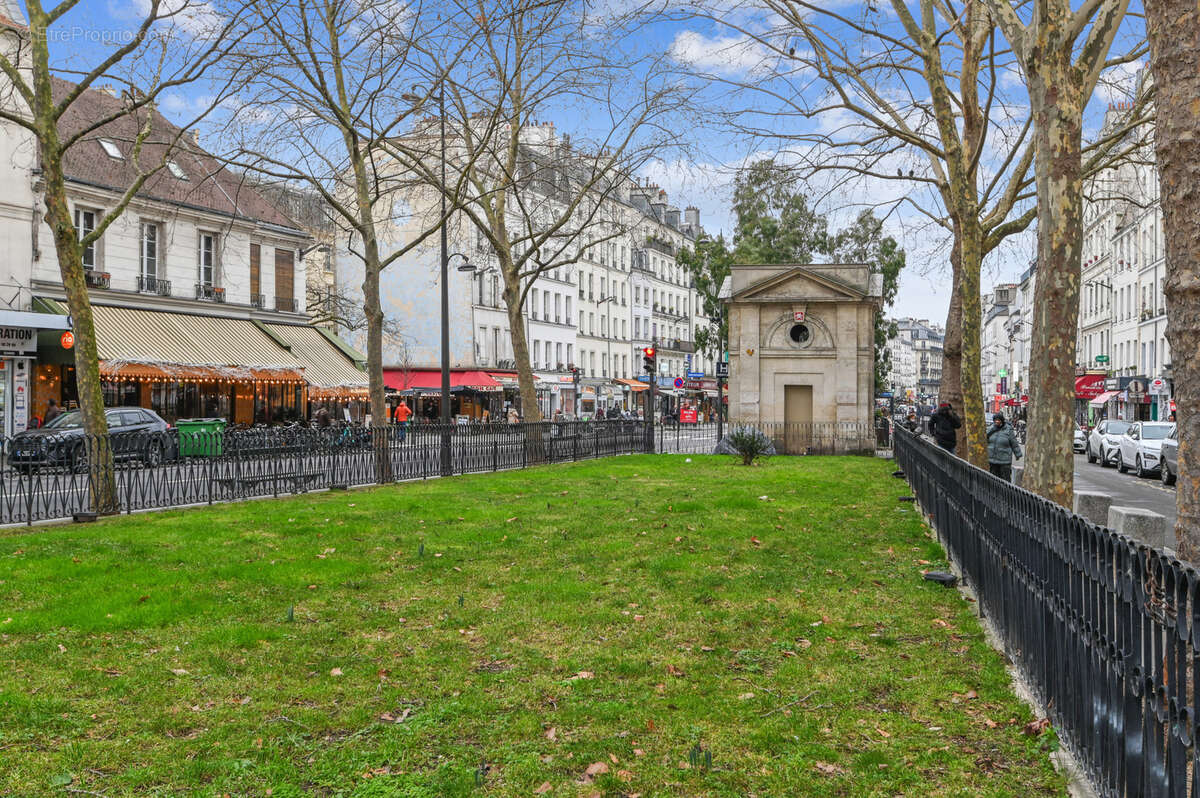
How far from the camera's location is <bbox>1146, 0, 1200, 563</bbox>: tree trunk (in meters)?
5.00

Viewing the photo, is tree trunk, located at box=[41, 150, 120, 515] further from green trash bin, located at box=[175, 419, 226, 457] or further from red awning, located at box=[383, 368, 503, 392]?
red awning, located at box=[383, 368, 503, 392]

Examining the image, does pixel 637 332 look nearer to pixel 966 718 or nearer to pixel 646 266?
pixel 646 266

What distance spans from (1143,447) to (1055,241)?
2131cm

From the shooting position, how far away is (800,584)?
9297 millimetres

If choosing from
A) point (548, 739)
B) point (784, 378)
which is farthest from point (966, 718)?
point (784, 378)

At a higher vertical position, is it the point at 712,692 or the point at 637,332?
the point at 637,332

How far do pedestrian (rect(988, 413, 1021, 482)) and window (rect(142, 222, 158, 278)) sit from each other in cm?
2566

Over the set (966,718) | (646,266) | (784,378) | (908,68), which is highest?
(646,266)

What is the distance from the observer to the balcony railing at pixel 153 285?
1278 inches

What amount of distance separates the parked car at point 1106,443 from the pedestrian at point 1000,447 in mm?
14339

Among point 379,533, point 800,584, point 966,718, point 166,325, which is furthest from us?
point 166,325

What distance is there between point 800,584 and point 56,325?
81.9ft

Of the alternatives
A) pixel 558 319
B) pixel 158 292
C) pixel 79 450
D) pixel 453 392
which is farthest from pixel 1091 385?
pixel 79 450

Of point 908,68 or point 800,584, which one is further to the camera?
point 908,68
